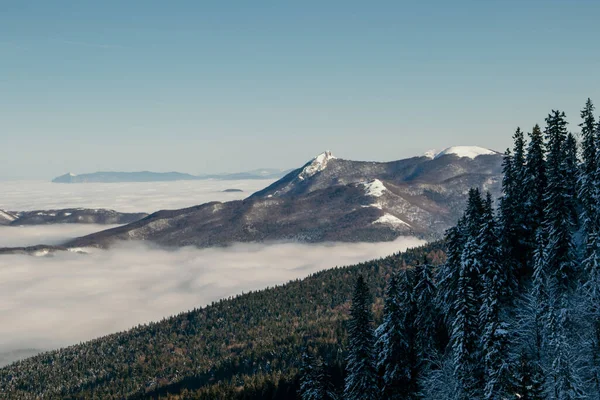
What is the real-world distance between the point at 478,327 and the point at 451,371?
885cm

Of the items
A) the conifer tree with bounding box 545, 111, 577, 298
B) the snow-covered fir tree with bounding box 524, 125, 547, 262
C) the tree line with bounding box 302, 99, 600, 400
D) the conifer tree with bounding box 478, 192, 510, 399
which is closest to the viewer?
the conifer tree with bounding box 478, 192, 510, 399

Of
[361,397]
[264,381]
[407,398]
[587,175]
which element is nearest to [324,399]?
[361,397]

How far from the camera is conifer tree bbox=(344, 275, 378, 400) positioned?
190 ft

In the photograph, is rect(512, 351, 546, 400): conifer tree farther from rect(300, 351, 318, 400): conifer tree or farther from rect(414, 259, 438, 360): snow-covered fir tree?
rect(300, 351, 318, 400): conifer tree

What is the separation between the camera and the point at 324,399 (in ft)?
195

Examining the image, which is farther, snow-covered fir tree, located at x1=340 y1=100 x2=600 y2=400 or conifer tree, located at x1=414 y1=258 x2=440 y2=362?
conifer tree, located at x1=414 y1=258 x2=440 y2=362

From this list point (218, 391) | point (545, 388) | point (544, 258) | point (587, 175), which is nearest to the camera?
point (545, 388)

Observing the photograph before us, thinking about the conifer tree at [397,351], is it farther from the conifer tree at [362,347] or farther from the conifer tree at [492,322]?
the conifer tree at [492,322]

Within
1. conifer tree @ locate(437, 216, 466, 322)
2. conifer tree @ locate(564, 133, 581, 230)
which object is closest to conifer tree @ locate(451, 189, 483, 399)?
conifer tree @ locate(437, 216, 466, 322)

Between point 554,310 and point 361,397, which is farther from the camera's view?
point 361,397

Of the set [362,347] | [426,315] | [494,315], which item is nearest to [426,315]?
[426,315]

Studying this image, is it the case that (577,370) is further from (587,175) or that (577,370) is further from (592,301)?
(587,175)

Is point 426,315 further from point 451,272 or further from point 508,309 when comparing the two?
point 508,309

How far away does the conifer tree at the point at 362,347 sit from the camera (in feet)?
190
